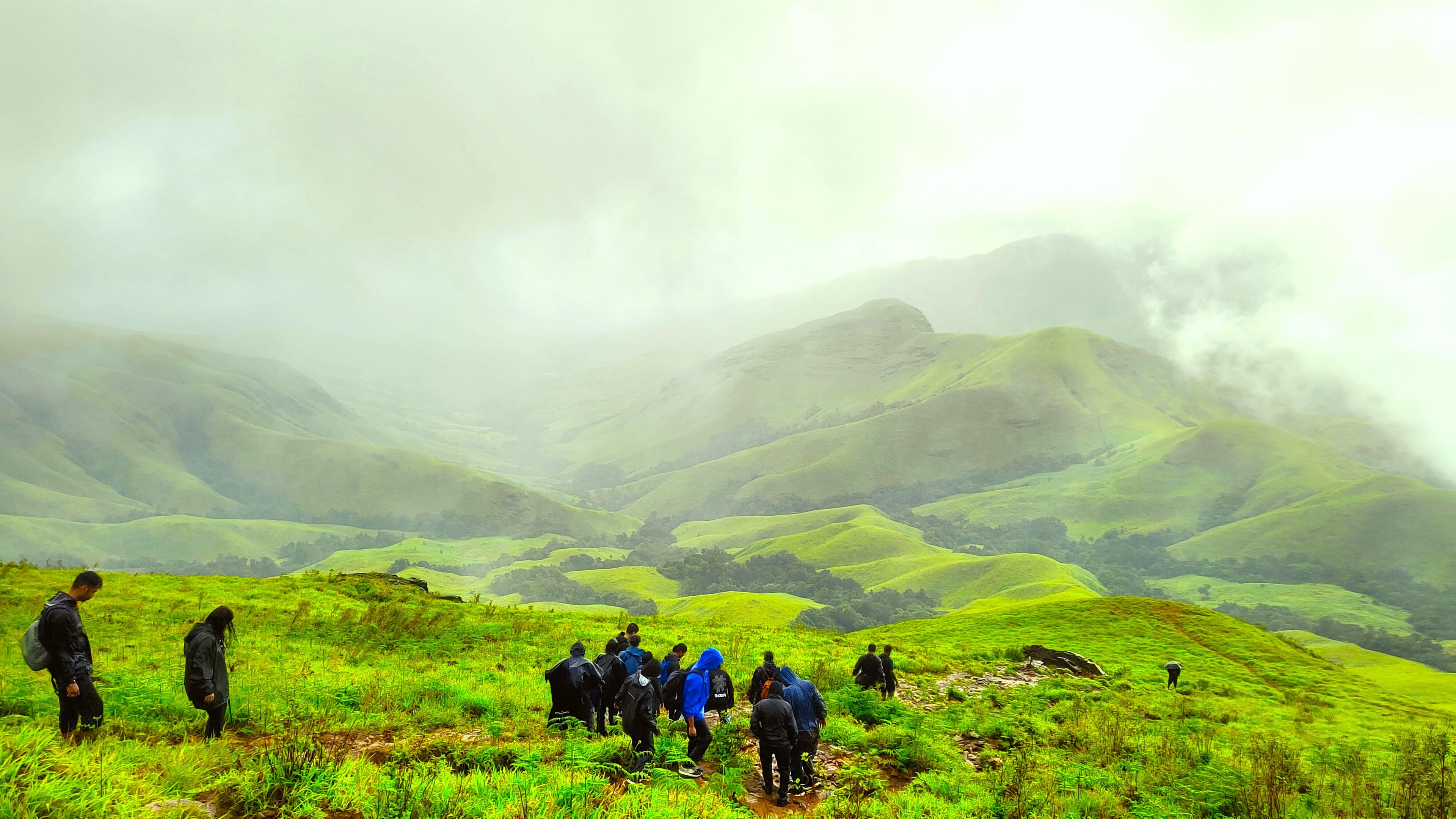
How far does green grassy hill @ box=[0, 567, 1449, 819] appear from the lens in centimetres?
755

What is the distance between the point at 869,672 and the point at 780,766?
803 cm

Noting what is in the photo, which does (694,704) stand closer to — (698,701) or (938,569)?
(698,701)

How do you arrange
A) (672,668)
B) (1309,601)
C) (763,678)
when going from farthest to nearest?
(1309,601) < (672,668) < (763,678)

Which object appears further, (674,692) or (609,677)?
(609,677)

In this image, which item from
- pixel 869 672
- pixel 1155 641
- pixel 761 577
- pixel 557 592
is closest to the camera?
pixel 869 672

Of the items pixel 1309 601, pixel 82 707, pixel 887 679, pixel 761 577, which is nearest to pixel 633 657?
pixel 82 707

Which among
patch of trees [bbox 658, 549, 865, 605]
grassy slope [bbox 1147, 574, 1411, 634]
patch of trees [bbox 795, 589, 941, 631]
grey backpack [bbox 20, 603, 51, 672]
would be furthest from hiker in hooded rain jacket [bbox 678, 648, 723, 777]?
grassy slope [bbox 1147, 574, 1411, 634]

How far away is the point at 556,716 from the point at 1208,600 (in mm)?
227343

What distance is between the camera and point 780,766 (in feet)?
37.5

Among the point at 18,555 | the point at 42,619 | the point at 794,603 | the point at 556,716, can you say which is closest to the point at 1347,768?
the point at 556,716

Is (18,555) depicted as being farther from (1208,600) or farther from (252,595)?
(1208,600)

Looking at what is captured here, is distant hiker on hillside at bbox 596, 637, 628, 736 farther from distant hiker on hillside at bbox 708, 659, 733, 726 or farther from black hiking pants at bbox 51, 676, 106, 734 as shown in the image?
black hiking pants at bbox 51, 676, 106, 734

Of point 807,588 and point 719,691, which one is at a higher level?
point 719,691

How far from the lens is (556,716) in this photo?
39.5ft
